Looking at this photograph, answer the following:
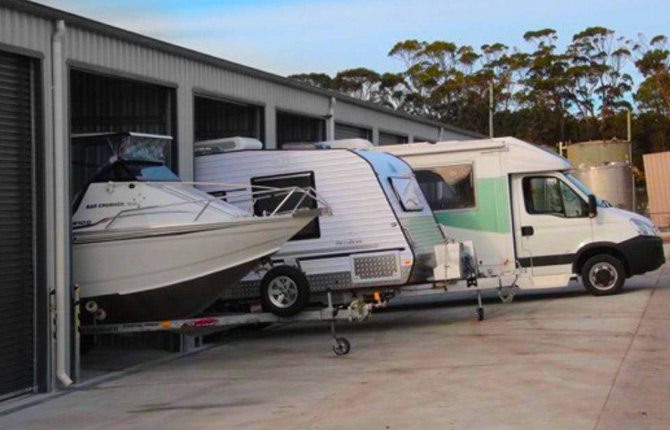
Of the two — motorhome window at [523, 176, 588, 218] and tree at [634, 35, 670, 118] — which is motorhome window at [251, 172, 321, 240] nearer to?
motorhome window at [523, 176, 588, 218]

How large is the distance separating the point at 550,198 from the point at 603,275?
1.70m

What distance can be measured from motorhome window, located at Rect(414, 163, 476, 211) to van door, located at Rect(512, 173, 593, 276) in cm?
85

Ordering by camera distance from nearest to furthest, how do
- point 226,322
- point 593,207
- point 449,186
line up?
point 226,322
point 593,207
point 449,186

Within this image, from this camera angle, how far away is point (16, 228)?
33.8ft

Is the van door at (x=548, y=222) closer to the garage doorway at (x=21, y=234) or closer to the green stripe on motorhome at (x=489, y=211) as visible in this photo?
the green stripe on motorhome at (x=489, y=211)

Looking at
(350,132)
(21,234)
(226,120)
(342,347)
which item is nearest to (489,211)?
(226,120)

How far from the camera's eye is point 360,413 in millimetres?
8445

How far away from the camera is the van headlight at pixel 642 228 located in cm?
1648

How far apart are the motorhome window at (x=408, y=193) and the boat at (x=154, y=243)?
7.28 feet

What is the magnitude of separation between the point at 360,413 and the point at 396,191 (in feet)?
18.9

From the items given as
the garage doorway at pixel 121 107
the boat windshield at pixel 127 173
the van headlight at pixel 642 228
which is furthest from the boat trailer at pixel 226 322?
the van headlight at pixel 642 228

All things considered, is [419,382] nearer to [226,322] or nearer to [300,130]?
[226,322]

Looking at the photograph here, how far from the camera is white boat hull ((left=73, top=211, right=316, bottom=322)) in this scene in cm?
1146

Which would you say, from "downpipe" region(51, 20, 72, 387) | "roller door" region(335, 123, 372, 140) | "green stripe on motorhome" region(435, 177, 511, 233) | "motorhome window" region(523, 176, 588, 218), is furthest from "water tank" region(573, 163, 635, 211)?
"downpipe" region(51, 20, 72, 387)
